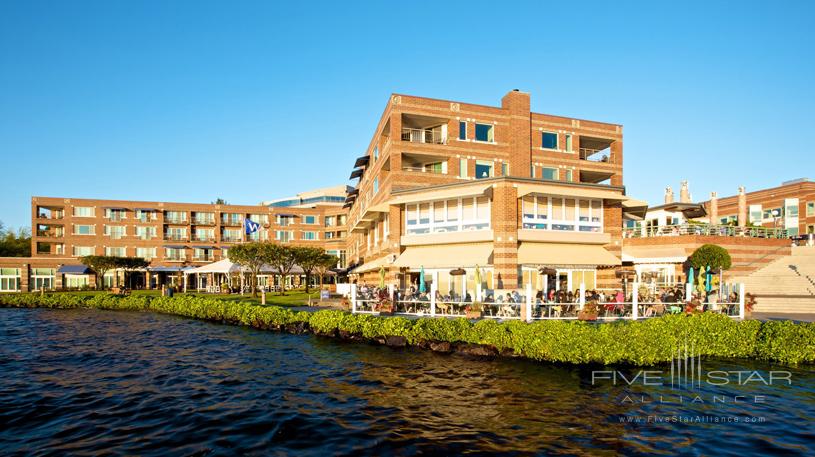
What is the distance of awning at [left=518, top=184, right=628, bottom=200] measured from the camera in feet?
84.0

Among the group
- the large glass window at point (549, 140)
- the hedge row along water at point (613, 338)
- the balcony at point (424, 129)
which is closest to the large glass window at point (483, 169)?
the balcony at point (424, 129)

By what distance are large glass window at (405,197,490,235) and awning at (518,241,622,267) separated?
2663mm

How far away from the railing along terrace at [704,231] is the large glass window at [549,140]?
9714 mm

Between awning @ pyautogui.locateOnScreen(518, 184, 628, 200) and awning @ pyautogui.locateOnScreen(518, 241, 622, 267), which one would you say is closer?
awning @ pyautogui.locateOnScreen(518, 241, 622, 267)

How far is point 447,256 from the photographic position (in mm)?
26750

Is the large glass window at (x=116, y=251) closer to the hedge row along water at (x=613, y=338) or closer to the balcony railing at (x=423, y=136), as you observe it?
the balcony railing at (x=423, y=136)

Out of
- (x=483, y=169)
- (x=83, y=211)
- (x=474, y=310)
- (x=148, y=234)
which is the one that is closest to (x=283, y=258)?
(x=483, y=169)

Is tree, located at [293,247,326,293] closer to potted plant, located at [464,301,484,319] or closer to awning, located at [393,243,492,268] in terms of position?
awning, located at [393,243,492,268]

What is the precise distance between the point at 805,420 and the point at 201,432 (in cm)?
1355

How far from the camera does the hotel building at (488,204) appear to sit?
25656 millimetres

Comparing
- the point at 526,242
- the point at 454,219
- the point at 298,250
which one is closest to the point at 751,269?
the point at 526,242

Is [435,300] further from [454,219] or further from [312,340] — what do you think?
[454,219]

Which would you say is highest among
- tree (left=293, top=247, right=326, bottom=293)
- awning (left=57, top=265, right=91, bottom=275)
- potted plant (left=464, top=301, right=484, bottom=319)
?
tree (left=293, top=247, right=326, bottom=293)

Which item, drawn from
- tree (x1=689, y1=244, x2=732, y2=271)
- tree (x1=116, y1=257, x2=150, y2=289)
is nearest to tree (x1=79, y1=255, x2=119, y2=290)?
tree (x1=116, y1=257, x2=150, y2=289)
